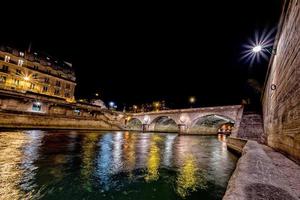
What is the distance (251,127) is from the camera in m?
21.0

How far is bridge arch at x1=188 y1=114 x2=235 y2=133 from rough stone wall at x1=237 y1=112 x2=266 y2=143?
42.0ft

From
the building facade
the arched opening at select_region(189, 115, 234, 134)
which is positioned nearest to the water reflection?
the arched opening at select_region(189, 115, 234, 134)

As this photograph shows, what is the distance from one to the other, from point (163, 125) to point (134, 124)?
12113 mm

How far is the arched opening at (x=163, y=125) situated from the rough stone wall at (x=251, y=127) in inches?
1248

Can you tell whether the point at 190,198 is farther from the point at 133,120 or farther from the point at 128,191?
the point at 133,120

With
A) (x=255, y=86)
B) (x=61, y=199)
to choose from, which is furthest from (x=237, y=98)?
(x=61, y=199)

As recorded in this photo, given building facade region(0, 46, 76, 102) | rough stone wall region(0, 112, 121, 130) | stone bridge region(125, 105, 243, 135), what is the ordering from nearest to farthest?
rough stone wall region(0, 112, 121, 130) < stone bridge region(125, 105, 243, 135) < building facade region(0, 46, 76, 102)

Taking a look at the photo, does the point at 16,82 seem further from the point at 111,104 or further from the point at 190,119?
the point at 111,104

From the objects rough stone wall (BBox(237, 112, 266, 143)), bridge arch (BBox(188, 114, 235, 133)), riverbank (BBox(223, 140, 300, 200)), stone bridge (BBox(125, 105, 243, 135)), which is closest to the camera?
riverbank (BBox(223, 140, 300, 200))

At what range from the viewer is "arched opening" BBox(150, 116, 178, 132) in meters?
56.2

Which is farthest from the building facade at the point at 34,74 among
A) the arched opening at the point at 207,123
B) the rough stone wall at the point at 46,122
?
the arched opening at the point at 207,123

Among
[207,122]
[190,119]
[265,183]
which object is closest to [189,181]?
[265,183]

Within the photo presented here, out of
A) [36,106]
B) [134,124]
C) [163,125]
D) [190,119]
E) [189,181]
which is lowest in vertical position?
[189,181]

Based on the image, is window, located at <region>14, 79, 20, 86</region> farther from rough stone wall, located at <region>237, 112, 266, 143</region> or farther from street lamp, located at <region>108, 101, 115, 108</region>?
rough stone wall, located at <region>237, 112, 266, 143</region>
